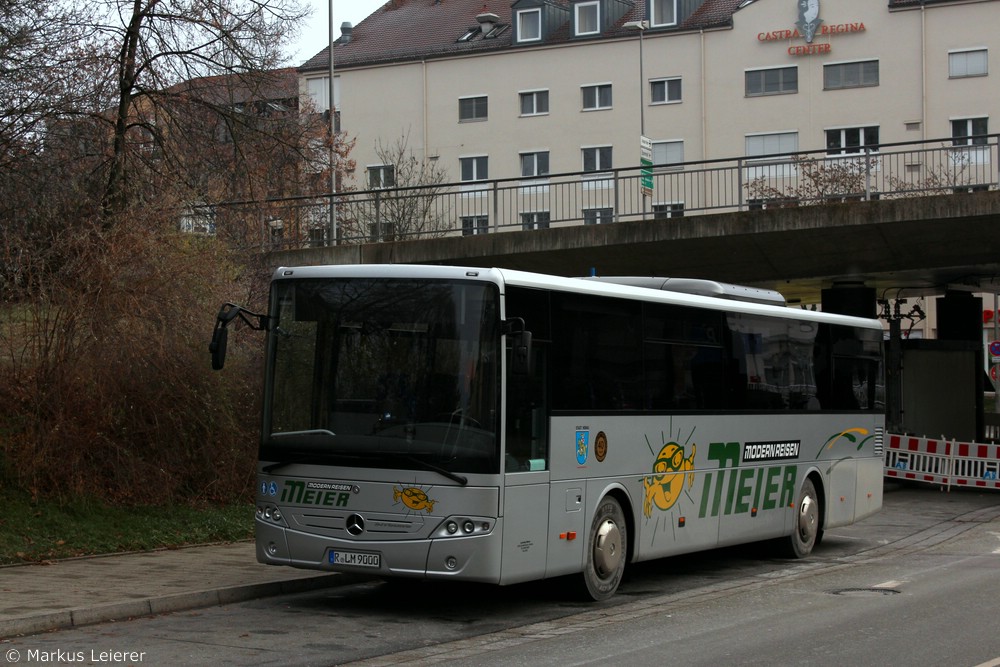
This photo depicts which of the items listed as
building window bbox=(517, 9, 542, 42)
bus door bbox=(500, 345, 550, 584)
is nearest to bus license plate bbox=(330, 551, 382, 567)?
bus door bbox=(500, 345, 550, 584)

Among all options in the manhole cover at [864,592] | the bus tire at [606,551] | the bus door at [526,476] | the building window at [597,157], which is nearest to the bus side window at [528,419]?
the bus door at [526,476]

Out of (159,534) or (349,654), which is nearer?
(349,654)

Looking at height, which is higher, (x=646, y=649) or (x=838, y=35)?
(x=838, y=35)

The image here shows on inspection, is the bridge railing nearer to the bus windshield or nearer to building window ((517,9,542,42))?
the bus windshield

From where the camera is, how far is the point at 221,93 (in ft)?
64.0

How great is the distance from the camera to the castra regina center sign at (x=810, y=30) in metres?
57.4

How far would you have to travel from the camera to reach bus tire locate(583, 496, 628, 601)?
11.7 meters

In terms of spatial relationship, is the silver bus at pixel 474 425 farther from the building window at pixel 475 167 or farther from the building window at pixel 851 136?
the building window at pixel 475 167

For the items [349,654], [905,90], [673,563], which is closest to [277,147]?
[673,563]

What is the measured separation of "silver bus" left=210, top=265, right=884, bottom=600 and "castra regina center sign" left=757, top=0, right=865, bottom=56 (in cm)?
4746

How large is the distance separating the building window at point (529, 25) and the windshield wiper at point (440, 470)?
55.8m

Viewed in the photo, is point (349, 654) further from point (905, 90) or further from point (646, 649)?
point (905, 90)

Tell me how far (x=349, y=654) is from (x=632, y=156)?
5415 centimetres

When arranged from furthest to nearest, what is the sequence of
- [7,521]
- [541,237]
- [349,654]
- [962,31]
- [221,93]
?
[962,31], [541,237], [221,93], [7,521], [349,654]
